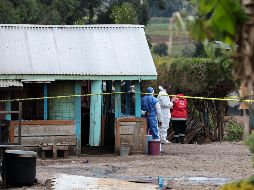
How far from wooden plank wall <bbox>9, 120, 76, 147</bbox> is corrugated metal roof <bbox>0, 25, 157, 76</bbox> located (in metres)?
1.32

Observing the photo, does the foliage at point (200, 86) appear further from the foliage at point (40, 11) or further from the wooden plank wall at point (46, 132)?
the foliage at point (40, 11)

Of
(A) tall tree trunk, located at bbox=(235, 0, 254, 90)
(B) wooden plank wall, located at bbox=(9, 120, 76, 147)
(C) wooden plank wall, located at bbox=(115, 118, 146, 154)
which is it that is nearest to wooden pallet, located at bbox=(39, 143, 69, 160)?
(B) wooden plank wall, located at bbox=(9, 120, 76, 147)

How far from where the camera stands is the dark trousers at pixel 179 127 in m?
26.0

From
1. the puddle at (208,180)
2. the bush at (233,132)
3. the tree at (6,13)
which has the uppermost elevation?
the tree at (6,13)

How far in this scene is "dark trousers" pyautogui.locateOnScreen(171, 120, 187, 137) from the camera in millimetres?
25973

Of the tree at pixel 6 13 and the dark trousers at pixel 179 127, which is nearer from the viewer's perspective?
the dark trousers at pixel 179 127

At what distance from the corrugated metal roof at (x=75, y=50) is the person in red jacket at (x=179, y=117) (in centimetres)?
365

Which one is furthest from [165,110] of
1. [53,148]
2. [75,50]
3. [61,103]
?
[53,148]

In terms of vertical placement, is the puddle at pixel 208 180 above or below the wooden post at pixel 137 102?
below

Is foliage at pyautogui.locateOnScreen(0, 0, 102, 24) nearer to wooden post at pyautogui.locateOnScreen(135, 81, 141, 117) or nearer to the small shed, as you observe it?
the small shed

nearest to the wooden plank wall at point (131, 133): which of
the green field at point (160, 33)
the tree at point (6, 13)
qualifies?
the tree at point (6, 13)

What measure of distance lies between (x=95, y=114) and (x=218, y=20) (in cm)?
1581

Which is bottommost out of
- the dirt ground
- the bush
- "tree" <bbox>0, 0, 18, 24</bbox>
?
the dirt ground

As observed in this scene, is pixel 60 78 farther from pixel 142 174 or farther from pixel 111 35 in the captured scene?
pixel 142 174
